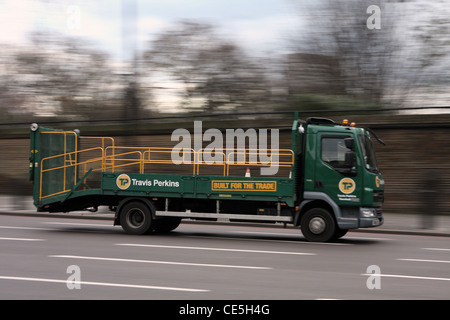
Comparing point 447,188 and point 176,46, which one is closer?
point 447,188

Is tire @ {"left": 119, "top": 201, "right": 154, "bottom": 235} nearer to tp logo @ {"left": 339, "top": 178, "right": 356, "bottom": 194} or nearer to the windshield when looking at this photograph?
tp logo @ {"left": 339, "top": 178, "right": 356, "bottom": 194}

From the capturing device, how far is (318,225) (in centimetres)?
1364

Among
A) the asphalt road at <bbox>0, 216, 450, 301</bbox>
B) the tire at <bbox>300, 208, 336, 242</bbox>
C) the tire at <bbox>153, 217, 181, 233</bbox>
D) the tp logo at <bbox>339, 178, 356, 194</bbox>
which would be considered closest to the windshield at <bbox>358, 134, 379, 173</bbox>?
the tp logo at <bbox>339, 178, 356, 194</bbox>

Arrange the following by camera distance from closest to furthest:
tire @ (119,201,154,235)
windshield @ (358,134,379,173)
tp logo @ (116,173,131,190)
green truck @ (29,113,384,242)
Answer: green truck @ (29,113,384,242), windshield @ (358,134,379,173), tire @ (119,201,154,235), tp logo @ (116,173,131,190)

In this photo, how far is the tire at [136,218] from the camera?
1460 centimetres

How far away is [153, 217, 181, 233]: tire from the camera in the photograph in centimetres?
1516

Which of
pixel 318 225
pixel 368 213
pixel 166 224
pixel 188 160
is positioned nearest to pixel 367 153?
pixel 368 213

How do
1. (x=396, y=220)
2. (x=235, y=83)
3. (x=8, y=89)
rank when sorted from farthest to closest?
(x=8, y=89) < (x=235, y=83) < (x=396, y=220)

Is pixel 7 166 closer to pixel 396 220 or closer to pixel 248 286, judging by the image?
pixel 396 220

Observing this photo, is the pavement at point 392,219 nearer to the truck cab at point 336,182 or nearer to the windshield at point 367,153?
the truck cab at point 336,182

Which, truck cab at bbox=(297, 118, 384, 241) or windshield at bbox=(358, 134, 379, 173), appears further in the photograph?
windshield at bbox=(358, 134, 379, 173)

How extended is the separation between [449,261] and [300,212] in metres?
3.50

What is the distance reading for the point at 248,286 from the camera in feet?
26.8
